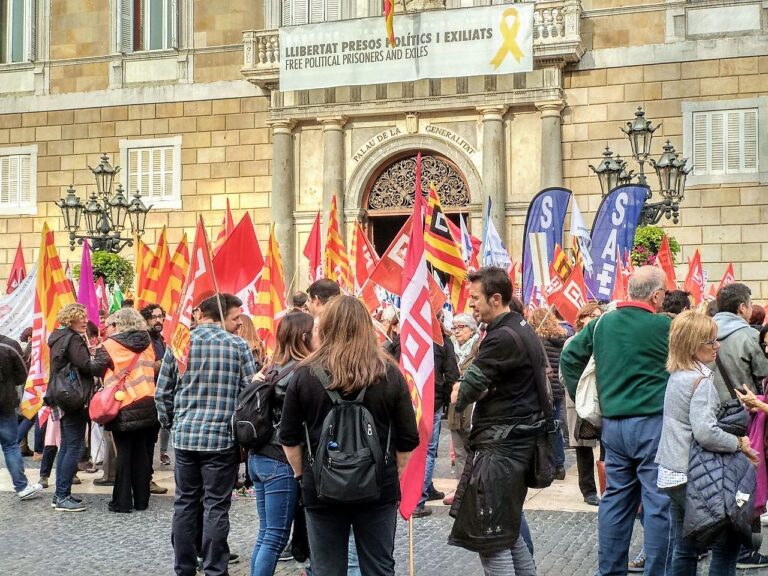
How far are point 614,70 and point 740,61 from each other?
86.3 inches

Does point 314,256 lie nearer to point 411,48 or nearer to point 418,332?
point 418,332

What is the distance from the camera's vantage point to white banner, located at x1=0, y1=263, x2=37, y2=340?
10841 millimetres

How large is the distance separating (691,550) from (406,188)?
616 inches

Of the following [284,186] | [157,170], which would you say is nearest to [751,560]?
[284,186]

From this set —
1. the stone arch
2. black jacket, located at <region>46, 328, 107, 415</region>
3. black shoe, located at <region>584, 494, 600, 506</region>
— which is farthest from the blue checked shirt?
the stone arch

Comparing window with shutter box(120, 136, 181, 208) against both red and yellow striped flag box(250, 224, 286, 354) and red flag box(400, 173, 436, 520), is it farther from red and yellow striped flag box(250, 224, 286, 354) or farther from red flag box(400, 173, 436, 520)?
red flag box(400, 173, 436, 520)

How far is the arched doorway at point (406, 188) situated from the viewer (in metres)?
20.2

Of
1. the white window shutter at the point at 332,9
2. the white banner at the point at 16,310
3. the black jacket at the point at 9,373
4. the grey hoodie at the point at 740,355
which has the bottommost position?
the black jacket at the point at 9,373

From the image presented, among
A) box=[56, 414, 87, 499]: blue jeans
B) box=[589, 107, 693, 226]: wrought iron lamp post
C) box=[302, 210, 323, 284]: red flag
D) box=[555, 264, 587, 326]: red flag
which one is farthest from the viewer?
box=[589, 107, 693, 226]: wrought iron lamp post

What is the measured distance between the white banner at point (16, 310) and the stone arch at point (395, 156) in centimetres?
1006

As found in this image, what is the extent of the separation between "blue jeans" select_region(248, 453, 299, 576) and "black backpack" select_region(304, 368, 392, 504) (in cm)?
148

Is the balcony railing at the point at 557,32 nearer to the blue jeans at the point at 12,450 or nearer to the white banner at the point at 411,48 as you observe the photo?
the white banner at the point at 411,48

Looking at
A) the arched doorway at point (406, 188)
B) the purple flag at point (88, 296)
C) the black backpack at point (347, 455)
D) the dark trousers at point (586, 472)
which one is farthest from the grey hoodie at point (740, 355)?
the arched doorway at point (406, 188)

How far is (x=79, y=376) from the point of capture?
368 inches
